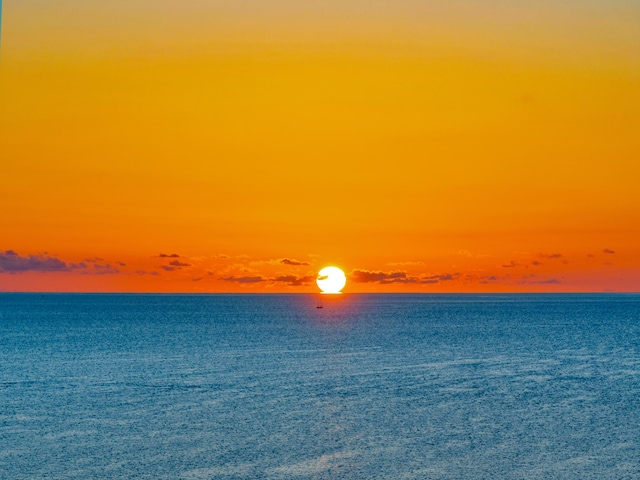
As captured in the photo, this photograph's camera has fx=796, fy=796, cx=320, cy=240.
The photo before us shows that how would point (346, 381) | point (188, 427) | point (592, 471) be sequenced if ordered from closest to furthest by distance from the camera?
1. point (592, 471)
2. point (188, 427)
3. point (346, 381)

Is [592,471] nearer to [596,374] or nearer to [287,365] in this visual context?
[596,374]

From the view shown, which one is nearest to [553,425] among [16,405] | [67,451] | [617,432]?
[617,432]

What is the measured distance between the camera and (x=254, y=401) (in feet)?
181

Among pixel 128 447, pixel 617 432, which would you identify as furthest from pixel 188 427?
pixel 617 432

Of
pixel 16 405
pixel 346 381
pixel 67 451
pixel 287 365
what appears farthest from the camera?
pixel 287 365

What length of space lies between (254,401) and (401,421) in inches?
463

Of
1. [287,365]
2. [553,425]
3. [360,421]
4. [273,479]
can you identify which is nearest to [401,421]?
[360,421]

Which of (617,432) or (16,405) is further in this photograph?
(16,405)

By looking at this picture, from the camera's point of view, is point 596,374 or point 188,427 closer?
point 188,427

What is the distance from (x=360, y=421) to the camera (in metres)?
48.1

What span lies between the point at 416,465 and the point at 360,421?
11.0 meters

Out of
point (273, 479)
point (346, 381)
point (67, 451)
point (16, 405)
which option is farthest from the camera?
point (346, 381)

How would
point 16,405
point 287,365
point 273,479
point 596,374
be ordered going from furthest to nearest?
point 287,365, point 596,374, point 16,405, point 273,479

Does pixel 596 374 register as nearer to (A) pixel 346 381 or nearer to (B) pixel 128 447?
(A) pixel 346 381
